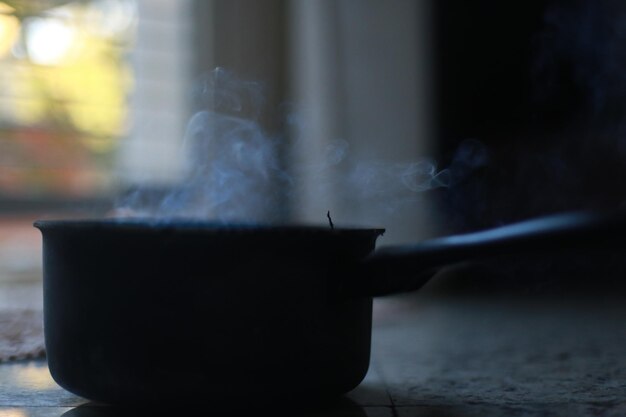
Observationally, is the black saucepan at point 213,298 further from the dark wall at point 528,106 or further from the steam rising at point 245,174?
the dark wall at point 528,106

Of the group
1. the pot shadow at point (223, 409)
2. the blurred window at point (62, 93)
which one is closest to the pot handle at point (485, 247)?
the pot shadow at point (223, 409)

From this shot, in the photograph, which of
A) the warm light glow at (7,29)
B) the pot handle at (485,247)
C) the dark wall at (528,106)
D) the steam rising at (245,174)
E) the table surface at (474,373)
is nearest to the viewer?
the pot handle at (485,247)

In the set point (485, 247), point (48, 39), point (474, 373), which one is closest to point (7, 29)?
point (48, 39)

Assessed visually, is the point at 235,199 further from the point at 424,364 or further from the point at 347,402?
the point at 347,402

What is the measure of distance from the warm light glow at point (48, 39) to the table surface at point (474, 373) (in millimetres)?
1529

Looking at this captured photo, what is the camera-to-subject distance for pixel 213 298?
488mm

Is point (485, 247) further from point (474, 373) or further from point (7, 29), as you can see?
point (7, 29)

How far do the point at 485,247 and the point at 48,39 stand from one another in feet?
7.02

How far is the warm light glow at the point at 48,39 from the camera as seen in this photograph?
2266 millimetres

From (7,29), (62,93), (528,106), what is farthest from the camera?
(62,93)

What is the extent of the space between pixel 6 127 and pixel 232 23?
2.59ft

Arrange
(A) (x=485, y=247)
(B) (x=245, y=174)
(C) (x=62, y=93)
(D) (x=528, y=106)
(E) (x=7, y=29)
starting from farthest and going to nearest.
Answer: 1. (C) (x=62, y=93)
2. (E) (x=7, y=29)
3. (D) (x=528, y=106)
4. (B) (x=245, y=174)
5. (A) (x=485, y=247)

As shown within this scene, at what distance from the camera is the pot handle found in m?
0.45

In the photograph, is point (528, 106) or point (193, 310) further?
point (528, 106)
